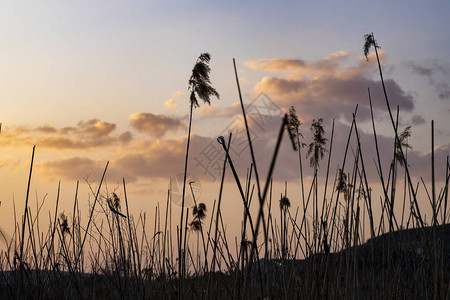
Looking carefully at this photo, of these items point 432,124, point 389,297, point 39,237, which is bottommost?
point 389,297

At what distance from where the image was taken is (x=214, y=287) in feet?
9.40

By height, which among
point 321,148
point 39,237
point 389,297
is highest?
point 321,148

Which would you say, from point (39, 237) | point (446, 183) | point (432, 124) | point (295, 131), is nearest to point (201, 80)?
point (295, 131)

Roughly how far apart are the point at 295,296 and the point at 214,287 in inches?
24.6

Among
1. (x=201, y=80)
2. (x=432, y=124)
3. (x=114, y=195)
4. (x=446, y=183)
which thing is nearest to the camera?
(x=432, y=124)

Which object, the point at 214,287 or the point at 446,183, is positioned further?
the point at 214,287

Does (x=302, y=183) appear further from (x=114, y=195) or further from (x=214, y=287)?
(x=114, y=195)

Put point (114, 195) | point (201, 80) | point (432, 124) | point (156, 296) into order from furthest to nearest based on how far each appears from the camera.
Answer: point (114, 195) < point (156, 296) < point (201, 80) < point (432, 124)

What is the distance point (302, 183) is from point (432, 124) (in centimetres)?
120

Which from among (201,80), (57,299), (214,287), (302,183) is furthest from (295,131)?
(57,299)

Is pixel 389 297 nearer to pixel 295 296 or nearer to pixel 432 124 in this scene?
pixel 295 296

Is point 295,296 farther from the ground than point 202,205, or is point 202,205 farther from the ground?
point 202,205

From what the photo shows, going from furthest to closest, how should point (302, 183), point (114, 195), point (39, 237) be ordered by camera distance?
point (114, 195) → point (39, 237) → point (302, 183)

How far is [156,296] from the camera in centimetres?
340
